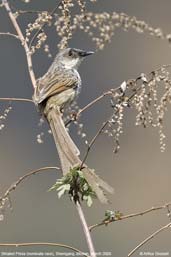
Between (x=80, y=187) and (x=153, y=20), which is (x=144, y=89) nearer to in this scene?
(x=80, y=187)

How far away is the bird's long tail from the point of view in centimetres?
279

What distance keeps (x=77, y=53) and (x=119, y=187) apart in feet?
22.4

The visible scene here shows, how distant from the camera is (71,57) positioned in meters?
4.63

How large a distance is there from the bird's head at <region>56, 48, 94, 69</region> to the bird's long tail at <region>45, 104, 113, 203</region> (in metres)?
0.47

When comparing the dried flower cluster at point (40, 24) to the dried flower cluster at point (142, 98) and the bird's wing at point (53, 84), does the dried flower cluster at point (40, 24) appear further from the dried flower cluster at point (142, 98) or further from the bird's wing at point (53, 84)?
the bird's wing at point (53, 84)

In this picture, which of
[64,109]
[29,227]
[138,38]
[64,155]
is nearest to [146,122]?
[64,155]

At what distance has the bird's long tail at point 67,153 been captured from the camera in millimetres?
2787

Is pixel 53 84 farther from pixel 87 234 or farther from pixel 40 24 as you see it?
pixel 87 234

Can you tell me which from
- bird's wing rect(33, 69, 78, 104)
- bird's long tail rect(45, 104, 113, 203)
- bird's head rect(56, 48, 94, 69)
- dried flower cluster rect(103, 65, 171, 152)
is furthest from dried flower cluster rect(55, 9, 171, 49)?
bird's head rect(56, 48, 94, 69)

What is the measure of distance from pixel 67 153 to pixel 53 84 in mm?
1291

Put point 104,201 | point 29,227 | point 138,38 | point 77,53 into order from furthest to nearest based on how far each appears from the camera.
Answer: point 138,38 < point 29,227 < point 77,53 < point 104,201

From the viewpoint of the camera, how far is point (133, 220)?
35.6 feet

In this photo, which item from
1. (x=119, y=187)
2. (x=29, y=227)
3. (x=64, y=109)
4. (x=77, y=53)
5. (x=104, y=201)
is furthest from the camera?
(x=119, y=187)

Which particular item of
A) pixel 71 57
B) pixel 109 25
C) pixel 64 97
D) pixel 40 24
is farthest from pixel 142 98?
pixel 71 57
